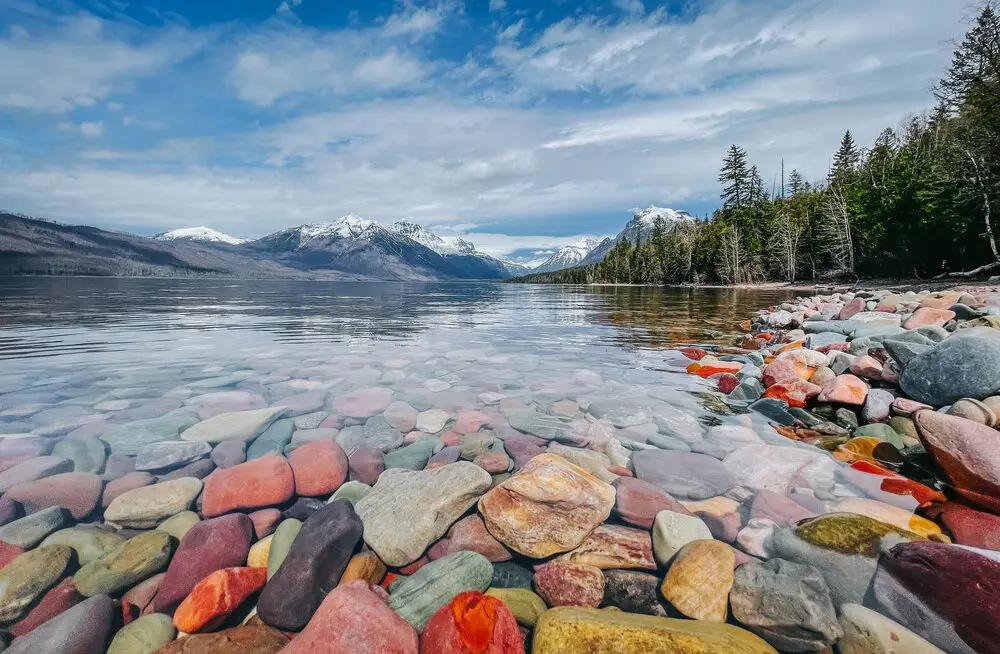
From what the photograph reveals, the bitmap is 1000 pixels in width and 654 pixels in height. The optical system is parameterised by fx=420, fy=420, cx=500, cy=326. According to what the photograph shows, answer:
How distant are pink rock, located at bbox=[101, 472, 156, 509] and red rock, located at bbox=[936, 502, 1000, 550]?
721 centimetres

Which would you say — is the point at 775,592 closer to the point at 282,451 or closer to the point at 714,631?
the point at 714,631

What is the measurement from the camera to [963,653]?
7.73ft

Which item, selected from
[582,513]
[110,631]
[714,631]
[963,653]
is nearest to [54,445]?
[110,631]

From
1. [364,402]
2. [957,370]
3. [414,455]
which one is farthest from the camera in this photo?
[364,402]

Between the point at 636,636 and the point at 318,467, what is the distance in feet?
11.2

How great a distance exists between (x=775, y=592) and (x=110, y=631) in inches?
167

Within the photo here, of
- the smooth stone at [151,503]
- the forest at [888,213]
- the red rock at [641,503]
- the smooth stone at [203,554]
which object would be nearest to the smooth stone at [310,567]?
the smooth stone at [203,554]

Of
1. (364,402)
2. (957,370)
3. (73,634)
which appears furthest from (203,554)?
(957,370)

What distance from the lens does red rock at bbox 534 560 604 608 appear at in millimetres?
2966

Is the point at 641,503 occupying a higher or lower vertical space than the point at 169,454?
lower

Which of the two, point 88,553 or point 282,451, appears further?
point 282,451

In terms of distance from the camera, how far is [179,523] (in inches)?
140

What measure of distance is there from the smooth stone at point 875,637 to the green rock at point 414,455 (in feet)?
12.1

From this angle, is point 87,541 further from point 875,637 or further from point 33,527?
point 875,637
